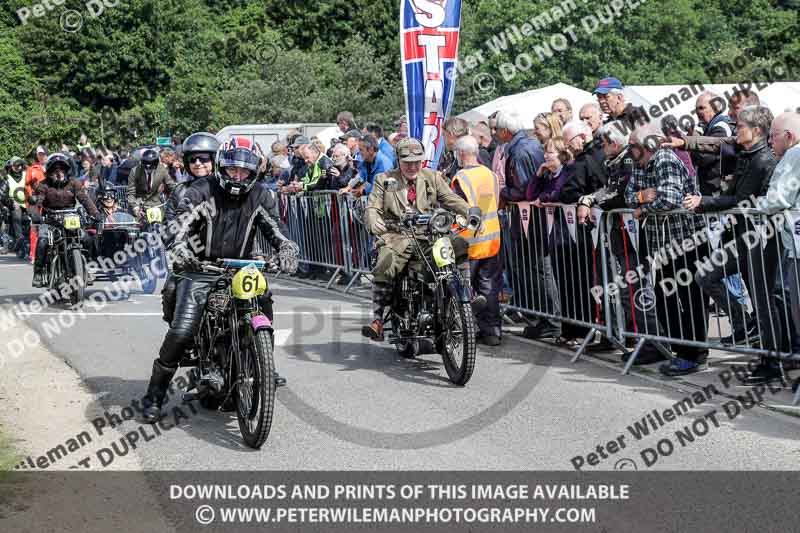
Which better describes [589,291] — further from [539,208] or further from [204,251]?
[204,251]

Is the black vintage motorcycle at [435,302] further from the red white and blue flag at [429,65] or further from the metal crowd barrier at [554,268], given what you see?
the red white and blue flag at [429,65]

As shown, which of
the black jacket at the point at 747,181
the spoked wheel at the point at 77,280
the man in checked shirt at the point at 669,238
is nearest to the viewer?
the black jacket at the point at 747,181

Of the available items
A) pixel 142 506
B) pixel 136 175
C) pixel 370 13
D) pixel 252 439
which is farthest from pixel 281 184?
pixel 370 13

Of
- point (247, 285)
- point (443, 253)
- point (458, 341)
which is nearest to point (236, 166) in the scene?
point (247, 285)

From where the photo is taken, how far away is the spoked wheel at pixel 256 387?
23.1 feet

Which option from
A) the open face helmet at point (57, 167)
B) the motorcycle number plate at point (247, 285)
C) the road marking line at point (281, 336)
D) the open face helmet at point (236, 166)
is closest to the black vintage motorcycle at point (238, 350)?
the motorcycle number plate at point (247, 285)

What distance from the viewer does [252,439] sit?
727cm

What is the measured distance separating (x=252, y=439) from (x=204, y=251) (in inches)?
56.2

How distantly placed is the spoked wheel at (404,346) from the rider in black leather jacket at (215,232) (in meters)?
2.39

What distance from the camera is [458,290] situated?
368 inches

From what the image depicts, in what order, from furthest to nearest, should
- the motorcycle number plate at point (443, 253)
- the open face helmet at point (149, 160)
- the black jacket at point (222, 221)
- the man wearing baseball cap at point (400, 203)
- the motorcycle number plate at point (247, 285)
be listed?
1. the open face helmet at point (149, 160)
2. the man wearing baseball cap at point (400, 203)
3. the motorcycle number plate at point (443, 253)
4. the black jacket at point (222, 221)
5. the motorcycle number plate at point (247, 285)

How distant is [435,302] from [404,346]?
914mm

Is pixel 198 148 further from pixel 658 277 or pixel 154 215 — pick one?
pixel 154 215

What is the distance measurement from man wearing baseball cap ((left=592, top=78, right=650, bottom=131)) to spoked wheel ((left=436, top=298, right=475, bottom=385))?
2.36 metres
